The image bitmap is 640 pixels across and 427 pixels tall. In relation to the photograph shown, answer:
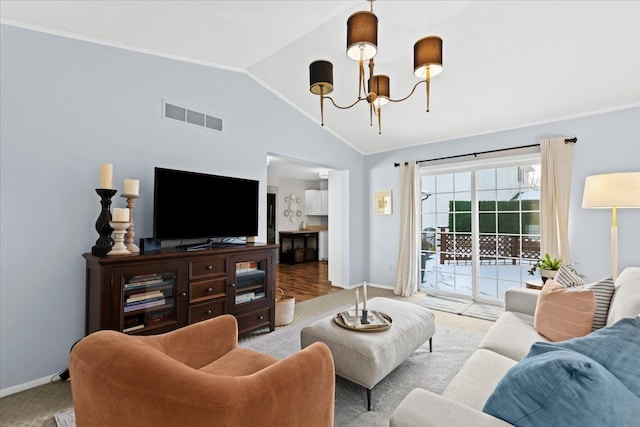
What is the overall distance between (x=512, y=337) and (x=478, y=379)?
68cm

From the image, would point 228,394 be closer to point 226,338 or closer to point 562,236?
point 226,338

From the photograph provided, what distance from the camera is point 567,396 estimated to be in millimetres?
764

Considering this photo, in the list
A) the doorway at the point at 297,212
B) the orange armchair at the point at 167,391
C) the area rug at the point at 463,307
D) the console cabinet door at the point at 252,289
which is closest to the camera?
the orange armchair at the point at 167,391

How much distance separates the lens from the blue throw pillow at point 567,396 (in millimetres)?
740

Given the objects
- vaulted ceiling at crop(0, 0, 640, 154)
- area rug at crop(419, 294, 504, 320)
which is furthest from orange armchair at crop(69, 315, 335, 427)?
area rug at crop(419, 294, 504, 320)

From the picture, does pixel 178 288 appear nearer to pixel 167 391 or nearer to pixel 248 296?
pixel 248 296

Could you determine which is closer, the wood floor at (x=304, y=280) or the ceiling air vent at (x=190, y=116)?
the ceiling air vent at (x=190, y=116)

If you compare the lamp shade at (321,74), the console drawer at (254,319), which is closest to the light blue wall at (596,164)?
the lamp shade at (321,74)

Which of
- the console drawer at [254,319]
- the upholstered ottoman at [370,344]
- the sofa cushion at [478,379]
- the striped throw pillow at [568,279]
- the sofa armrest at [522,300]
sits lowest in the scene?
the console drawer at [254,319]

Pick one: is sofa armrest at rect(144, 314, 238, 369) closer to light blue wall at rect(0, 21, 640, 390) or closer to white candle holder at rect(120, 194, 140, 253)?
white candle holder at rect(120, 194, 140, 253)

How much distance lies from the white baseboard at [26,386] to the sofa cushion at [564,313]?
11.6 ft

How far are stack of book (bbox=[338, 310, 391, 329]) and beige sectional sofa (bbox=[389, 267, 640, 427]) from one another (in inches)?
24.5

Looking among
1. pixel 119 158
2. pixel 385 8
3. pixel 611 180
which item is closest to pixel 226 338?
pixel 119 158

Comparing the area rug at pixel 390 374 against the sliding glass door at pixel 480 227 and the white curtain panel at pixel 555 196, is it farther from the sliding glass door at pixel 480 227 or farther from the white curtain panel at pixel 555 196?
the white curtain panel at pixel 555 196
